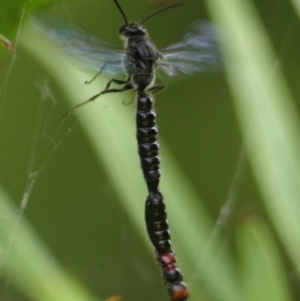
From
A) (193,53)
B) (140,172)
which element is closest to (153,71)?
(193,53)

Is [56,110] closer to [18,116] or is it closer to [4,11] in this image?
[18,116]

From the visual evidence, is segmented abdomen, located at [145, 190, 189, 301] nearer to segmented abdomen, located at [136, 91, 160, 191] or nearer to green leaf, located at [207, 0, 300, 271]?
segmented abdomen, located at [136, 91, 160, 191]

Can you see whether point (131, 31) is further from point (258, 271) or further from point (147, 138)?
point (258, 271)

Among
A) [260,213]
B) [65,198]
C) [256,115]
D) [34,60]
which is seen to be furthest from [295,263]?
[34,60]

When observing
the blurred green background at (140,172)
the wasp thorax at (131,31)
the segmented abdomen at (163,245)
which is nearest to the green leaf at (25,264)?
the blurred green background at (140,172)

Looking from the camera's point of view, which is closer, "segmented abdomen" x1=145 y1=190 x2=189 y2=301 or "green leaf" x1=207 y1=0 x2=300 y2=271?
"segmented abdomen" x1=145 y1=190 x2=189 y2=301

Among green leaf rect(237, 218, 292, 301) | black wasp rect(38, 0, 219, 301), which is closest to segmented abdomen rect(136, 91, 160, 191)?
black wasp rect(38, 0, 219, 301)

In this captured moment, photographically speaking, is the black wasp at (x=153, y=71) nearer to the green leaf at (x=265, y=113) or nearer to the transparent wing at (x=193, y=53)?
the transparent wing at (x=193, y=53)
